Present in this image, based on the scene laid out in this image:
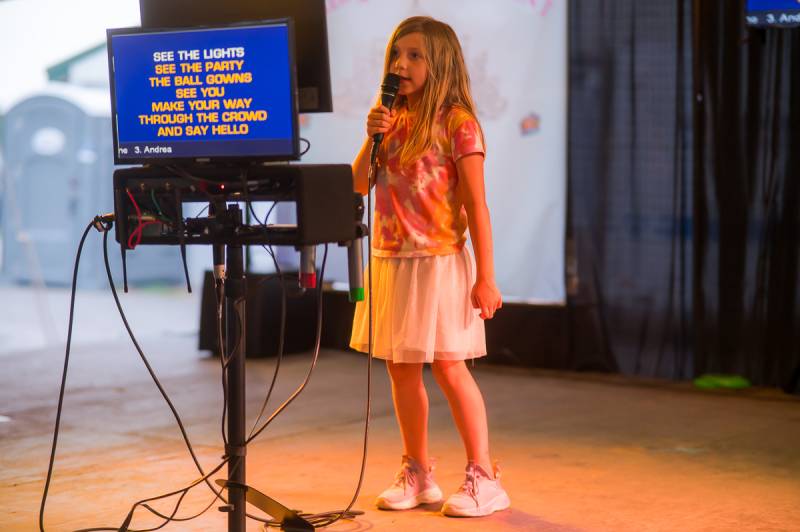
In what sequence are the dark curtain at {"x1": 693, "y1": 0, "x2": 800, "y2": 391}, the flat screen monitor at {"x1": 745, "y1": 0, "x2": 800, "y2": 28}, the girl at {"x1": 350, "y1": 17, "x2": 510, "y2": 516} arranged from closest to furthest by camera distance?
the girl at {"x1": 350, "y1": 17, "x2": 510, "y2": 516}
the flat screen monitor at {"x1": 745, "y1": 0, "x2": 800, "y2": 28}
the dark curtain at {"x1": 693, "y1": 0, "x2": 800, "y2": 391}

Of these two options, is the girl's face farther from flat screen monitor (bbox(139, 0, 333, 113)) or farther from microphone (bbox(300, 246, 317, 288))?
microphone (bbox(300, 246, 317, 288))

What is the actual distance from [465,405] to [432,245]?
481 millimetres

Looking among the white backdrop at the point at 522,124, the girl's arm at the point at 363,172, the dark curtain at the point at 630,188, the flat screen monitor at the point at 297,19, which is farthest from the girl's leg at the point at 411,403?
the white backdrop at the point at 522,124

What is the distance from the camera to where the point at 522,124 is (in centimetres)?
614

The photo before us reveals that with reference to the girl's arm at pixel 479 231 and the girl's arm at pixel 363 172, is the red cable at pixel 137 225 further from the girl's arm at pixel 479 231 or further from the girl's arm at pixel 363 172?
the girl's arm at pixel 479 231

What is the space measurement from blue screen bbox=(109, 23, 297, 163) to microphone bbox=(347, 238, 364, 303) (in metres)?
0.33

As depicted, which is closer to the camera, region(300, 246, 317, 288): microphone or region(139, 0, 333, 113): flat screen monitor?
region(300, 246, 317, 288): microphone

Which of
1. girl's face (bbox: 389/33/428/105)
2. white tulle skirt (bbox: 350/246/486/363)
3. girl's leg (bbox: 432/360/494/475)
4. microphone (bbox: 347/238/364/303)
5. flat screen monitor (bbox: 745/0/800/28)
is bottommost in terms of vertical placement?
girl's leg (bbox: 432/360/494/475)

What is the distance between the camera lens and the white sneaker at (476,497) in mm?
3295

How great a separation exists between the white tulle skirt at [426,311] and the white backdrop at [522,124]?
2.80 m

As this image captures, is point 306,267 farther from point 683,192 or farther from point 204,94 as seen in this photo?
point 683,192

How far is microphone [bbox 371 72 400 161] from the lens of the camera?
3168mm

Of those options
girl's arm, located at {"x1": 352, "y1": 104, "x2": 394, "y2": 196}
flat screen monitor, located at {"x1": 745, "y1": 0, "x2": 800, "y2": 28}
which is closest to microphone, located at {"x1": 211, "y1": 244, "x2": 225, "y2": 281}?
girl's arm, located at {"x1": 352, "y1": 104, "x2": 394, "y2": 196}

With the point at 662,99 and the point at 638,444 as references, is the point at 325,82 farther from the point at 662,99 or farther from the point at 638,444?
the point at 662,99
